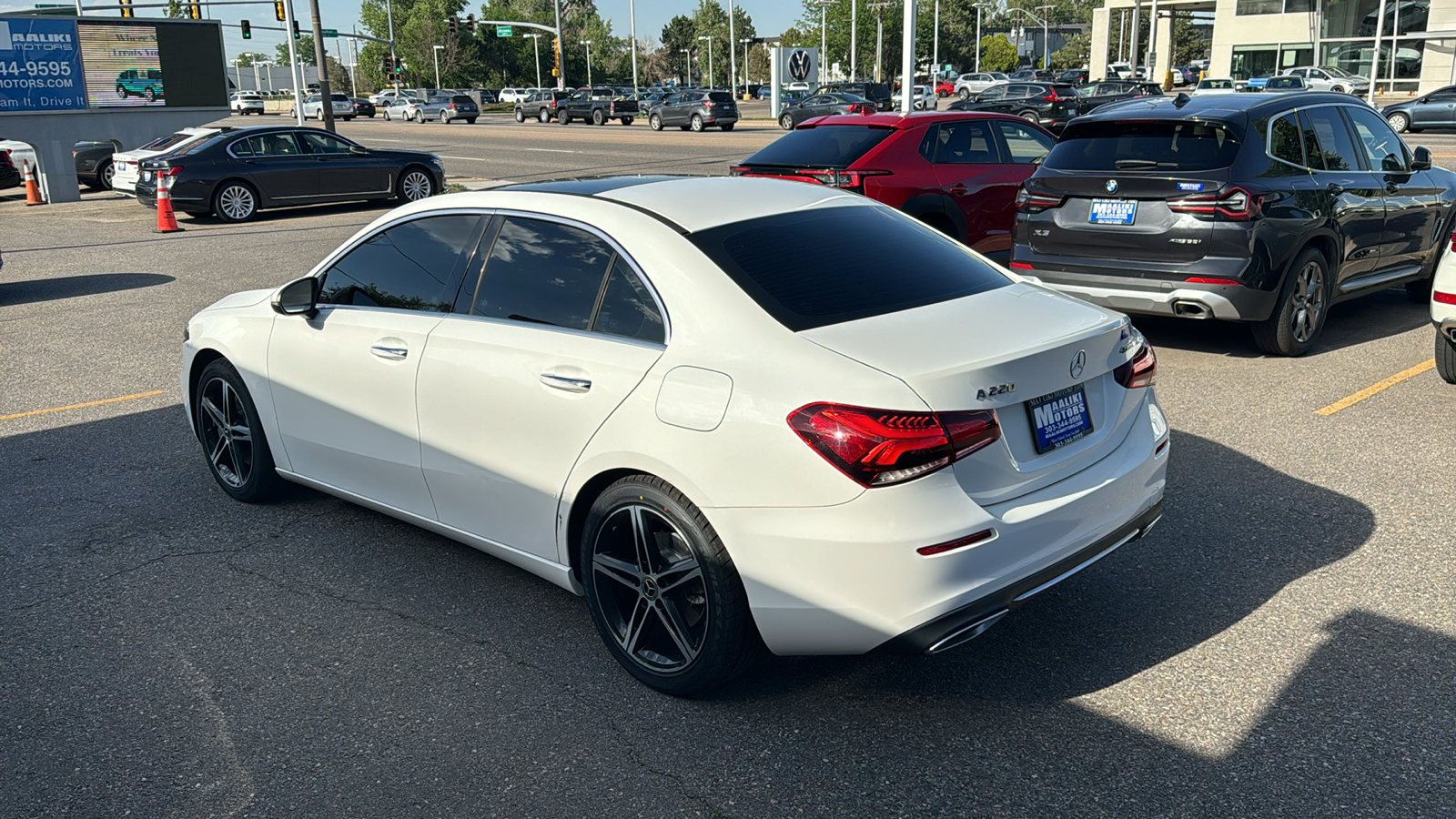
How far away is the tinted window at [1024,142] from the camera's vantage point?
1129cm

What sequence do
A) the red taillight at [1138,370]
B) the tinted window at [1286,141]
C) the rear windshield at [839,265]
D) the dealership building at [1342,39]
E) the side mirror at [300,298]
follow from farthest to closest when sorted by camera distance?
1. the dealership building at [1342,39]
2. the tinted window at [1286,141]
3. the side mirror at [300,298]
4. the red taillight at [1138,370]
5. the rear windshield at [839,265]

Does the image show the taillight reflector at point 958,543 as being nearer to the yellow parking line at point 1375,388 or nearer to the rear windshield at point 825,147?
the yellow parking line at point 1375,388

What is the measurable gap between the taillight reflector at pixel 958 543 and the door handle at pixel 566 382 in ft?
3.98

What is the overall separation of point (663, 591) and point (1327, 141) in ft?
22.3

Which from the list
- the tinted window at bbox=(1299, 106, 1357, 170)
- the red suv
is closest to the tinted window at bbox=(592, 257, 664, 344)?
the tinted window at bbox=(1299, 106, 1357, 170)

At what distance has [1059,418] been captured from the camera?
3.61m

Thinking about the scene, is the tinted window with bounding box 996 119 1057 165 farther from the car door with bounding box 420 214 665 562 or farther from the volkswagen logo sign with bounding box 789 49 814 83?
the volkswagen logo sign with bounding box 789 49 814 83

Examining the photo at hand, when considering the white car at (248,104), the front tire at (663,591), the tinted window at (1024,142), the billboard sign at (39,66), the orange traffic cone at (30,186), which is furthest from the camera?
the white car at (248,104)

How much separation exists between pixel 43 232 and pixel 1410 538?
19.3 m

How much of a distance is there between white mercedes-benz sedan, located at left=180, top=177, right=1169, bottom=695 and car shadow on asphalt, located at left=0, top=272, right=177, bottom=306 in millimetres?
9146

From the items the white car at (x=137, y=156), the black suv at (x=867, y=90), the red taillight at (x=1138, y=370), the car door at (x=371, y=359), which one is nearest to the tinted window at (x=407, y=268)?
the car door at (x=371, y=359)

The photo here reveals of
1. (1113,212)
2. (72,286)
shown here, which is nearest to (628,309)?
(1113,212)

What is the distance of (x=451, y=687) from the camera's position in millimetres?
3910

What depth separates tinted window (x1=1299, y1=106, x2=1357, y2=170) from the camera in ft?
26.7
